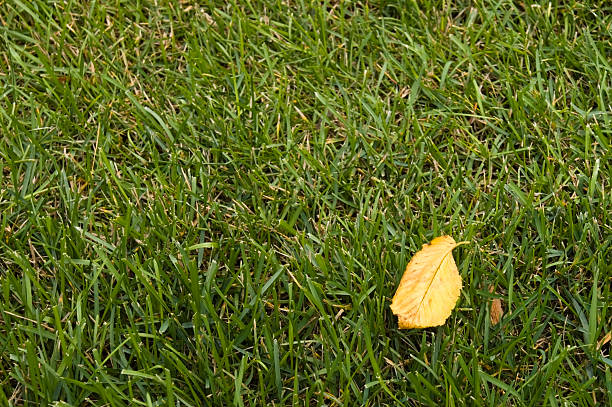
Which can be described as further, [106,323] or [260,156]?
[260,156]

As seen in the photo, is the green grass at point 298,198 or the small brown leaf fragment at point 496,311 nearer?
the green grass at point 298,198

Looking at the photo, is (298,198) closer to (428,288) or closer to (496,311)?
(428,288)

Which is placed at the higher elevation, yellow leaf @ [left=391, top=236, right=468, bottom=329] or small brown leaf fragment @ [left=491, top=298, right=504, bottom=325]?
yellow leaf @ [left=391, top=236, right=468, bottom=329]

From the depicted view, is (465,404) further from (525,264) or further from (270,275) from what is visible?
(270,275)

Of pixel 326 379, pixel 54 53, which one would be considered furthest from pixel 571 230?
pixel 54 53

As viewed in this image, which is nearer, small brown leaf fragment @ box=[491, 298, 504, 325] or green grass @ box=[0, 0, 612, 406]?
green grass @ box=[0, 0, 612, 406]
